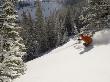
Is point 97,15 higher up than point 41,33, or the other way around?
point 97,15

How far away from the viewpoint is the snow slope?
19047 mm

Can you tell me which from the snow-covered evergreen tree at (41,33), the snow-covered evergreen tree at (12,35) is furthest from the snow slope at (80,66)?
the snow-covered evergreen tree at (41,33)

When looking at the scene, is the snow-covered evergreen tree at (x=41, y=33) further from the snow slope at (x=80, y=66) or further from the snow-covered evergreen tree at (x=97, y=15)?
the snow slope at (x=80, y=66)

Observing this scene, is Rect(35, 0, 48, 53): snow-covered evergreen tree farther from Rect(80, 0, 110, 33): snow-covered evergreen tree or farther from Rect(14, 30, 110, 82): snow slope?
Rect(14, 30, 110, 82): snow slope

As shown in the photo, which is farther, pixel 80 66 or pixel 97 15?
pixel 97 15

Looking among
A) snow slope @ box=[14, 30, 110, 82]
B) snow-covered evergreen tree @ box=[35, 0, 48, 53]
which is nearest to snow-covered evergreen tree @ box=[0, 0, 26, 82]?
snow slope @ box=[14, 30, 110, 82]

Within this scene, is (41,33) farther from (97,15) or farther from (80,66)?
(80,66)

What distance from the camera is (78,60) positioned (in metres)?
22.7

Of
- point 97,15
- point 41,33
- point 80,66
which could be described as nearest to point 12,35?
point 97,15

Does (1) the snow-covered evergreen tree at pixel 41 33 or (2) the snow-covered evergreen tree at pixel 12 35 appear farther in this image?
(1) the snow-covered evergreen tree at pixel 41 33

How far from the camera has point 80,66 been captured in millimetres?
21203

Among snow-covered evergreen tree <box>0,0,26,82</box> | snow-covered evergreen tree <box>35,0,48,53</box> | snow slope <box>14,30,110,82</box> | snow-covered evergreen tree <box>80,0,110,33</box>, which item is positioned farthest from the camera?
snow-covered evergreen tree <box>35,0,48,53</box>

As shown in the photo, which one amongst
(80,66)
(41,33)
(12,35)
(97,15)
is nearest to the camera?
(80,66)

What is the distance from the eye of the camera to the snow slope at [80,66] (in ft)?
62.5
